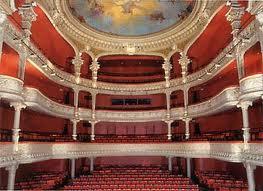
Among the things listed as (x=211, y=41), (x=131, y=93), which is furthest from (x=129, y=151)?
(x=211, y=41)

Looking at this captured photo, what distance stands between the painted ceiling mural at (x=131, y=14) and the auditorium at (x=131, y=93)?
0.08m

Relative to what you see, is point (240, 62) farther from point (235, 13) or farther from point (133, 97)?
point (133, 97)

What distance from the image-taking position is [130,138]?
925 inches

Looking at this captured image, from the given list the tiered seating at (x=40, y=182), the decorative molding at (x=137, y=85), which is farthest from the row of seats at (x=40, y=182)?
the decorative molding at (x=137, y=85)

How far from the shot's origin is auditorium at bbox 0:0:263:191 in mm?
13539

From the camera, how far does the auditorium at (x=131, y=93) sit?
44.4 ft

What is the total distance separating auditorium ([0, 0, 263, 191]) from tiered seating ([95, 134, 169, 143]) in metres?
0.16

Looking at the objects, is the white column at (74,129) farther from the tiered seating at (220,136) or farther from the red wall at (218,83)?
the red wall at (218,83)

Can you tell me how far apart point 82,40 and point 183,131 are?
1136 cm

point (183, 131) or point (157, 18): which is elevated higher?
point (157, 18)

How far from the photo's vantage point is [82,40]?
22.5 metres

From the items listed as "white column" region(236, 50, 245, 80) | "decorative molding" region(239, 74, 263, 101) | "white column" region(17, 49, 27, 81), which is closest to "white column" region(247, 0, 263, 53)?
"decorative molding" region(239, 74, 263, 101)

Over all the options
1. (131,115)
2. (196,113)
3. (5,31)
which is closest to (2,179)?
(5,31)

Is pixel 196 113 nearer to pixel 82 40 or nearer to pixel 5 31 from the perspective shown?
pixel 82 40
